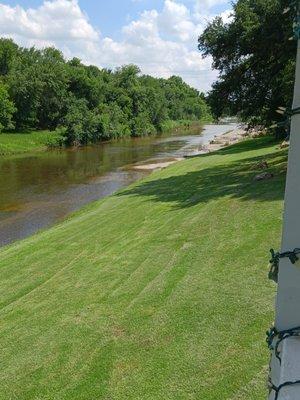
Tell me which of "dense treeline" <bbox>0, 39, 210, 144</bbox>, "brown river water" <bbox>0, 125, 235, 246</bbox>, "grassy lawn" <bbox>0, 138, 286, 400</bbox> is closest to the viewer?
"grassy lawn" <bbox>0, 138, 286, 400</bbox>

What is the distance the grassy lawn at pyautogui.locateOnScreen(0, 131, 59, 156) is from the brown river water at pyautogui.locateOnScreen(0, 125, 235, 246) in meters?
2.68

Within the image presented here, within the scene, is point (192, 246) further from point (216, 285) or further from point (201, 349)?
point (201, 349)

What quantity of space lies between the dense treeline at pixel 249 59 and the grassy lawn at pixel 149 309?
33.9 ft

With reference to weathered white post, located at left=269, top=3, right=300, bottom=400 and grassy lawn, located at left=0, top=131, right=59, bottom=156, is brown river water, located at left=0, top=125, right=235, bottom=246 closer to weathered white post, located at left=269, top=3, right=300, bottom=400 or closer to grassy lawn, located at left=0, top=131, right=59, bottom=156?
grassy lawn, located at left=0, top=131, right=59, bottom=156

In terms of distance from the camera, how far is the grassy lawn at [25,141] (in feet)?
184

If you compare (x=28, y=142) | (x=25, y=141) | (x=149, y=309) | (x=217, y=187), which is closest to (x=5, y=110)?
(x=25, y=141)

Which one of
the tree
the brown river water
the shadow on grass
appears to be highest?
the tree

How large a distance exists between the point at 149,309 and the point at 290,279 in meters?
6.03

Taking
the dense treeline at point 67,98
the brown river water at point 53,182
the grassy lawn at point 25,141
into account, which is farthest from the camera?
the dense treeline at point 67,98

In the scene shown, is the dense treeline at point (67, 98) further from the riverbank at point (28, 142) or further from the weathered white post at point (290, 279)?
the weathered white post at point (290, 279)

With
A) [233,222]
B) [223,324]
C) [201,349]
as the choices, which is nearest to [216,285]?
[223,324]

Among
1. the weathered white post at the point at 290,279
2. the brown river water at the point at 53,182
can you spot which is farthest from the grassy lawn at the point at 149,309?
the brown river water at the point at 53,182

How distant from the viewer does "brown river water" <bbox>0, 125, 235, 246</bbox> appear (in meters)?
24.0

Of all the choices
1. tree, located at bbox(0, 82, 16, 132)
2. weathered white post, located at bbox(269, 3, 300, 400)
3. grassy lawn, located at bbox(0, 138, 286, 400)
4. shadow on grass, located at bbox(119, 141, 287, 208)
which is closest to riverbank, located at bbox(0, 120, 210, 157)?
tree, located at bbox(0, 82, 16, 132)
